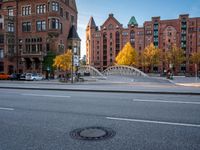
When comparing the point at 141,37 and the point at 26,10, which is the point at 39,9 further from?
Answer: the point at 141,37

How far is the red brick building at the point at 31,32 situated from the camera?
4525 cm

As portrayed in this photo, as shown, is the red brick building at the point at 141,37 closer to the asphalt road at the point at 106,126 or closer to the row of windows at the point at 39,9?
the row of windows at the point at 39,9

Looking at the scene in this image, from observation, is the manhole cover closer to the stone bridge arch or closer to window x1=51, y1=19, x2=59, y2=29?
the stone bridge arch

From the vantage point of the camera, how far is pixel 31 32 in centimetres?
4753

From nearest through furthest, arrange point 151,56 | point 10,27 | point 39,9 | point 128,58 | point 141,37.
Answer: point 39,9 → point 10,27 → point 151,56 → point 128,58 → point 141,37

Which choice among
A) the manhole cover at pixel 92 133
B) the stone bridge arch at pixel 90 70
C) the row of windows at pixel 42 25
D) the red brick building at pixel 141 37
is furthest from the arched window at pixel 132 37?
the manhole cover at pixel 92 133

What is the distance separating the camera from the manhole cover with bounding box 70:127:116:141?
497 centimetres

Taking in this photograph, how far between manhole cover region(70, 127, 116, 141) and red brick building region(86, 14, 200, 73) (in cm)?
8128

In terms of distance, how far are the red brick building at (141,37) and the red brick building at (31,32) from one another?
1844 inches

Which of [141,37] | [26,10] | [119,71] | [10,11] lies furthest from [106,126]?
[141,37]

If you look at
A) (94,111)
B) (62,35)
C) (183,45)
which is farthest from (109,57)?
(94,111)

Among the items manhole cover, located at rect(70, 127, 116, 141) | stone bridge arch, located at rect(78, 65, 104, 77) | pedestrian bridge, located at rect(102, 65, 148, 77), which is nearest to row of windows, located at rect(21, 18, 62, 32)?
stone bridge arch, located at rect(78, 65, 104, 77)

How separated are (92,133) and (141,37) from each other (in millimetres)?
88151

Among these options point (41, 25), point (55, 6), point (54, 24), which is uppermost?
point (55, 6)
